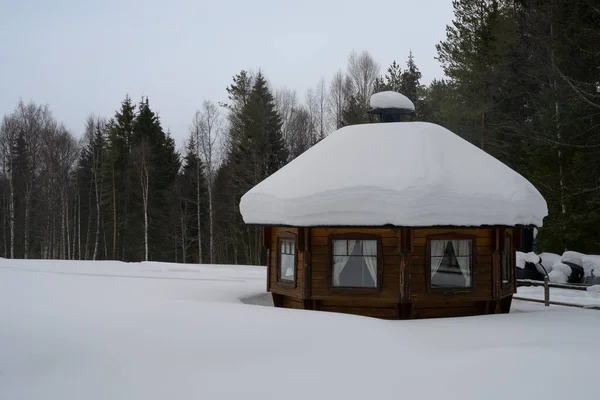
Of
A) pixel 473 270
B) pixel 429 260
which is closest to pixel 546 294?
pixel 473 270

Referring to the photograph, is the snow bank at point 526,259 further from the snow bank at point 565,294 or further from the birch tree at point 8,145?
the birch tree at point 8,145

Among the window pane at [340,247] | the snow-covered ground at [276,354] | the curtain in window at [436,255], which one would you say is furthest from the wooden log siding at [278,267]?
the curtain in window at [436,255]

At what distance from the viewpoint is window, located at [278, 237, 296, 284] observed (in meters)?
10.9

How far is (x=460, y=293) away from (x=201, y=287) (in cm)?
699

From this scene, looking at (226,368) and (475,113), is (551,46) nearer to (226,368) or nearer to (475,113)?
(475,113)

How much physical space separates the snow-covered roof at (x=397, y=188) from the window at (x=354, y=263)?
71 cm

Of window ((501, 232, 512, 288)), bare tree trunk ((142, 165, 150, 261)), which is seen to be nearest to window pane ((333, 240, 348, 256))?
window ((501, 232, 512, 288))

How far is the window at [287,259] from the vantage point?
429 inches

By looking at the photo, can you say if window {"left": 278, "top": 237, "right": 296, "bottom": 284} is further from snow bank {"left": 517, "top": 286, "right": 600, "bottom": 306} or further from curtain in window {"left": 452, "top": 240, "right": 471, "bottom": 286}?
snow bank {"left": 517, "top": 286, "right": 600, "bottom": 306}

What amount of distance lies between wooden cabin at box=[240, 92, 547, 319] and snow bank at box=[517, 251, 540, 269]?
257 inches

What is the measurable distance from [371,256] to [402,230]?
84 centimetres

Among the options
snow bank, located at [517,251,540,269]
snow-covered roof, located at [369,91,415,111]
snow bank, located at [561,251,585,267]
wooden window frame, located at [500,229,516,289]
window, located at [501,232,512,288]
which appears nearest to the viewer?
wooden window frame, located at [500,229,516,289]

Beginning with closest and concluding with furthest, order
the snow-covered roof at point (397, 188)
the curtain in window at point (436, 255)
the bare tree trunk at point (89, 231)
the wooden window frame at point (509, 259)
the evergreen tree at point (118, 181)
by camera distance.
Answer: the snow-covered roof at point (397, 188), the curtain in window at point (436, 255), the wooden window frame at point (509, 259), the evergreen tree at point (118, 181), the bare tree trunk at point (89, 231)

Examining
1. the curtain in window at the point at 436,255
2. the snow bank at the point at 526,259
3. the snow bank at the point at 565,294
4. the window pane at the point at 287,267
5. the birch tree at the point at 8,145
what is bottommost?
the snow bank at the point at 565,294
